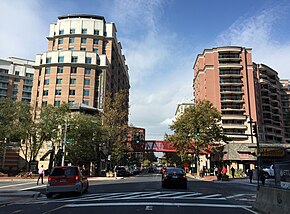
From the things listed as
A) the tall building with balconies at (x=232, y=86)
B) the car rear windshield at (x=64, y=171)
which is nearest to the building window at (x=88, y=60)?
the tall building with balconies at (x=232, y=86)

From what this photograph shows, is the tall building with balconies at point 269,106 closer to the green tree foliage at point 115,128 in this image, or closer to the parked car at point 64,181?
the green tree foliage at point 115,128

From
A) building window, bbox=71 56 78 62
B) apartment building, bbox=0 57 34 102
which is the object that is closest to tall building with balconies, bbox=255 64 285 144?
building window, bbox=71 56 78 62


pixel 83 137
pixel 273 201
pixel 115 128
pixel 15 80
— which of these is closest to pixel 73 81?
pixel 115 128

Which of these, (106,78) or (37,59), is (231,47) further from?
(37,59)

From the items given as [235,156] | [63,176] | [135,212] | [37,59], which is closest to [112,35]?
[37,59]

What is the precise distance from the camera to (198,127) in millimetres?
43969

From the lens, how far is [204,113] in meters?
45.5

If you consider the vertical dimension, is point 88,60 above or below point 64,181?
above

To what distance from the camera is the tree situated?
45.0 meters

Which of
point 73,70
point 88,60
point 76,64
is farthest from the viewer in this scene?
point 88,60

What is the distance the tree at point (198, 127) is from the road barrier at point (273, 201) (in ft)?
108

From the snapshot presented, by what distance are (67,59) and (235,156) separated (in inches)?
1713

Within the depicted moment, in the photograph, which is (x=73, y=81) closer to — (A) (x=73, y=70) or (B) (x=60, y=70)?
(A) (x=73, y=70)

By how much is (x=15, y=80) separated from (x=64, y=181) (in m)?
101
